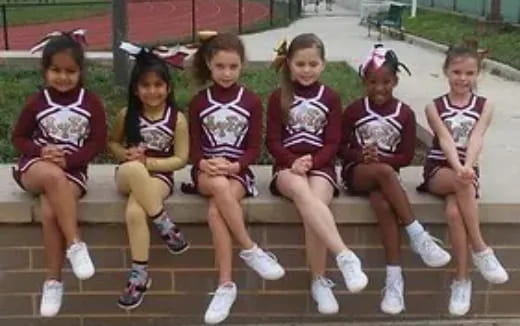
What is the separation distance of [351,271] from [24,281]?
1.61 m

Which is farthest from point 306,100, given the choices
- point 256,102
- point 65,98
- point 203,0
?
point 203,0

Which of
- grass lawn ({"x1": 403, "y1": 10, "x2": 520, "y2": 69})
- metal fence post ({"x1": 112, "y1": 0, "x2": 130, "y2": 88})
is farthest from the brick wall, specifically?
grass lawn ({"x1": 403, "y1": 10, "x2": 520, "y2": 69})

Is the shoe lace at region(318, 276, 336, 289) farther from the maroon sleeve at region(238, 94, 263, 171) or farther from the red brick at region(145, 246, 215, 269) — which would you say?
the maroon sleeve at region(238, 94, 263, 171)

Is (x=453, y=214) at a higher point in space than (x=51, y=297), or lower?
higher

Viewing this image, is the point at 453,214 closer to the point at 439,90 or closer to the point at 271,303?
the point at 271,303

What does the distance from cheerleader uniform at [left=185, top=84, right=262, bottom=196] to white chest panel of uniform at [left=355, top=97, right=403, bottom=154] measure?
52cm

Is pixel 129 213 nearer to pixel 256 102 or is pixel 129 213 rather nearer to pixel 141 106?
pixel 141 106

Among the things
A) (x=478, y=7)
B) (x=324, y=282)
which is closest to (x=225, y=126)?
(x=324, y=282)

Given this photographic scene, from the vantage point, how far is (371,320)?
14.3ft

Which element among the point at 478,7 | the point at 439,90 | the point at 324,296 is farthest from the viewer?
the point at 478,7

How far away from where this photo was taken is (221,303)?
12.8 ft

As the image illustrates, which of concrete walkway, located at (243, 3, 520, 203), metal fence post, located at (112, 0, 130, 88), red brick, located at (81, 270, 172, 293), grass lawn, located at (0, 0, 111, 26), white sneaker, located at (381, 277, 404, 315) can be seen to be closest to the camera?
white sneaker, located at (381, 277, 404, 315)

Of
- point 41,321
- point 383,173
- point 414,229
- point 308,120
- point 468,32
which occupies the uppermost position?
→ point 308,120

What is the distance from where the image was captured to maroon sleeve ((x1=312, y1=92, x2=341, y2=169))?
413 centimetres
